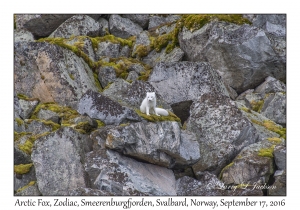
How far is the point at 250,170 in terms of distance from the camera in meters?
25.4

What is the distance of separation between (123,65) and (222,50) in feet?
24.0

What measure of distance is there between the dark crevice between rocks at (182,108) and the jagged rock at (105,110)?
22.5ft

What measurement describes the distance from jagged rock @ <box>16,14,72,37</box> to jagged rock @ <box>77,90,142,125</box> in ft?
65.2

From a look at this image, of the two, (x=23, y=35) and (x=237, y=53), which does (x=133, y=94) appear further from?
(x=23, y=35)

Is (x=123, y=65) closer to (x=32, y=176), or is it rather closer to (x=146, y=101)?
(x=146, y=101)

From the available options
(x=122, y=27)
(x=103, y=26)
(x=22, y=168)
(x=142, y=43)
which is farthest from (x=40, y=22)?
(x=22, y=168)

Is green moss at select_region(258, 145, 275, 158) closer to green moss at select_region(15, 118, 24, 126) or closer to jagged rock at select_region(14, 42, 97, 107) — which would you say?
jagged rock at select_region(14, 42, 97, 107)

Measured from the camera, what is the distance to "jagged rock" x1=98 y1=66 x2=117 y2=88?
3597 centimetres

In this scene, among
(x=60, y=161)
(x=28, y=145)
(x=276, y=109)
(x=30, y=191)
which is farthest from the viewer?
(x=276, y=109)

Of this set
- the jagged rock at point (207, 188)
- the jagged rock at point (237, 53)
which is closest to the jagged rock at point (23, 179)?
the jagged rock at point (207, 188)

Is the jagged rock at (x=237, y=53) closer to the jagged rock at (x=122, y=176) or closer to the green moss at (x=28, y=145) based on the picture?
the jagged rock at (x=122, y=176)

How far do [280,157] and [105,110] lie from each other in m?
9.18
